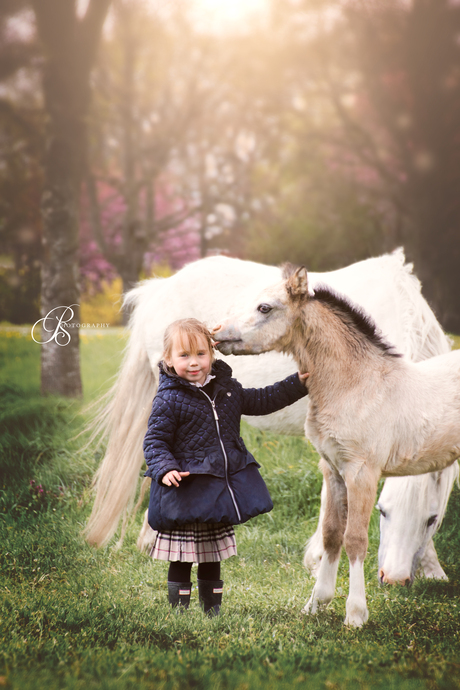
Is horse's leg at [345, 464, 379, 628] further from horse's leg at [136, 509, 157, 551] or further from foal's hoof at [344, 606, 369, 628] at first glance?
Answer: horse's leg at [136, 509, 157, 551]

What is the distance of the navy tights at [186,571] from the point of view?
2.59m

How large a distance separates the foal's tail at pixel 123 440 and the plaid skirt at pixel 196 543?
4.17 feet

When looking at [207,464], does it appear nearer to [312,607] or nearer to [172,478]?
[172,478]

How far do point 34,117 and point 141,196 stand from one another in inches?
62.2

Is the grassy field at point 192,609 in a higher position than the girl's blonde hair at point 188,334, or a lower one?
lower

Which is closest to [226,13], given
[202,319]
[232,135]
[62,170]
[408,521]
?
[232,135]

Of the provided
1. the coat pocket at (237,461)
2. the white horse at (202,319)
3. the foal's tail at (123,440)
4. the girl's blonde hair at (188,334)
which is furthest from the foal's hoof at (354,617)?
the foal's tail at (123,440)

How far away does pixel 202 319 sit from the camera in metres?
3.97

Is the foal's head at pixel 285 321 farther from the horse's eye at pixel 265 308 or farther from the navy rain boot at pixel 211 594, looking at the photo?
the navy rain boot at pixel 211 594

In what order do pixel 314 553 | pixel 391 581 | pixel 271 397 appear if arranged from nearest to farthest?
pixel 271 397
pixel 391 581
pixel 314 553

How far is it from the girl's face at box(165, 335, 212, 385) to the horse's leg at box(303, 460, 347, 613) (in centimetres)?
79

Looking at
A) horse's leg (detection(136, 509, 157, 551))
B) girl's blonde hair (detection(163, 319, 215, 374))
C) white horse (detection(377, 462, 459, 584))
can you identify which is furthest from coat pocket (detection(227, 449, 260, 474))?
horse's leg (detection(136, 509, 157, 551))

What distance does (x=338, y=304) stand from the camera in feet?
8.49

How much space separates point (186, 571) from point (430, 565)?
5.24 ft
